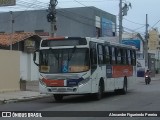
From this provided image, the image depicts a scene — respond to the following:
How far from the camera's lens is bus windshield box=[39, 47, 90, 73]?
2192 cm

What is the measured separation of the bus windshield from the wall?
6.57 meters

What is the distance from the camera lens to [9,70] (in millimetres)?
29062

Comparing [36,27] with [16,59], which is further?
[36,27]

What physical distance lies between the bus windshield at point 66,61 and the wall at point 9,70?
657cm

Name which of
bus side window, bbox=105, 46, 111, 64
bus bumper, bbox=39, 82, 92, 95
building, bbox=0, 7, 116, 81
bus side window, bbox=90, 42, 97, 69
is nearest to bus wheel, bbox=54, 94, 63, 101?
bus bumper, bbox=39, 82, 92, 95

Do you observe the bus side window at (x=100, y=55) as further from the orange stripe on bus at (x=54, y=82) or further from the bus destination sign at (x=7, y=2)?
the bus destination sign at (x=7, y=2)

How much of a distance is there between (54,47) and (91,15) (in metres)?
44.1

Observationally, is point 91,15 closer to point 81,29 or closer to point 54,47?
point 81,29

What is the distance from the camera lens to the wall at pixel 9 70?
28.3m

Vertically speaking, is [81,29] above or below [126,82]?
above

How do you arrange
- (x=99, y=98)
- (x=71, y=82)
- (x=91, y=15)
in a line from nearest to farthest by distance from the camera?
(x=71, y=82)
(x=99, y=98)
(x=91, y=15)

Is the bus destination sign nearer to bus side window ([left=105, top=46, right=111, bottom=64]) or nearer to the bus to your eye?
the bus

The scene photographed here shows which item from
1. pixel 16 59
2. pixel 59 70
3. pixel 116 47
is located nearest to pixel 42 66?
pixel 59 70

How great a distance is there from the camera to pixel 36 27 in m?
69.6
